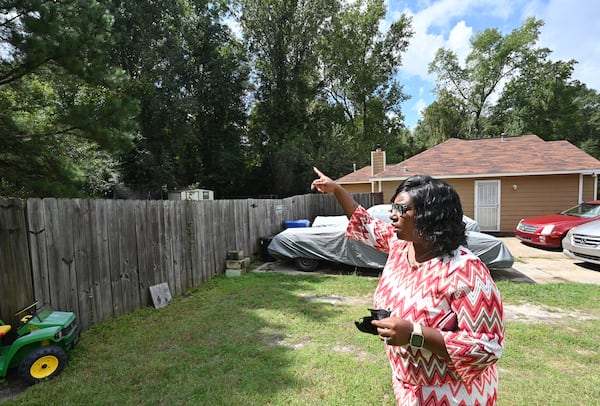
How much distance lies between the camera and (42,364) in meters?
2.56

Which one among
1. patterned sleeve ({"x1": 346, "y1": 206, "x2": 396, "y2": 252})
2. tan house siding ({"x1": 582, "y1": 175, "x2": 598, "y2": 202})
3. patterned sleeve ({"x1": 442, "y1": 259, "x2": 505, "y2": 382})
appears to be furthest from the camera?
tan house siding ({"x1": 582, "y1": 175, "x2": 598, "y2": 202})

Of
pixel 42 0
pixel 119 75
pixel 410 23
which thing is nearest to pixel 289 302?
pixel 119 75

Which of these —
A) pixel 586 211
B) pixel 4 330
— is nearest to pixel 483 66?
pixel 586 211

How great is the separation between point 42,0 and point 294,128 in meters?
20.8

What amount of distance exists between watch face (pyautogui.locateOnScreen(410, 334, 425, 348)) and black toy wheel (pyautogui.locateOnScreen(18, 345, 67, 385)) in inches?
120

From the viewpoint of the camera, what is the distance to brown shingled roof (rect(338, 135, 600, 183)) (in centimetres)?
1079

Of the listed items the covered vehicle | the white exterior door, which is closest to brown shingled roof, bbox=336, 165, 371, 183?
the white exterior door

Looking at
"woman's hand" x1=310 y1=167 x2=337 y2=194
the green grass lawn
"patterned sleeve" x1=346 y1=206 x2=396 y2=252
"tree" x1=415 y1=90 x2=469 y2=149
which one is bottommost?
the green grass lawn

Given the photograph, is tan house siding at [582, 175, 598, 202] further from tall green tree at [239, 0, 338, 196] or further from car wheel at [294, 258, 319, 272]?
tall green tree at [239, 0, 338, 196]

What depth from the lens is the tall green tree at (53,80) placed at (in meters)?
4.27

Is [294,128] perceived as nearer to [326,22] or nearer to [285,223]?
[326,22]

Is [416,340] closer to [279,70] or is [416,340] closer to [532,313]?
[532,313]

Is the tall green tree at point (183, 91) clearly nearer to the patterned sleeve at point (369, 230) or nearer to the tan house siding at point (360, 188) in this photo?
the tan house siding at point (360, 188)

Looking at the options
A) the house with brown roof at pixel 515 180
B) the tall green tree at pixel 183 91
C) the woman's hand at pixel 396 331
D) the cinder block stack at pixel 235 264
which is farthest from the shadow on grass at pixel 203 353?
the tall green tree at pixel 183 91
